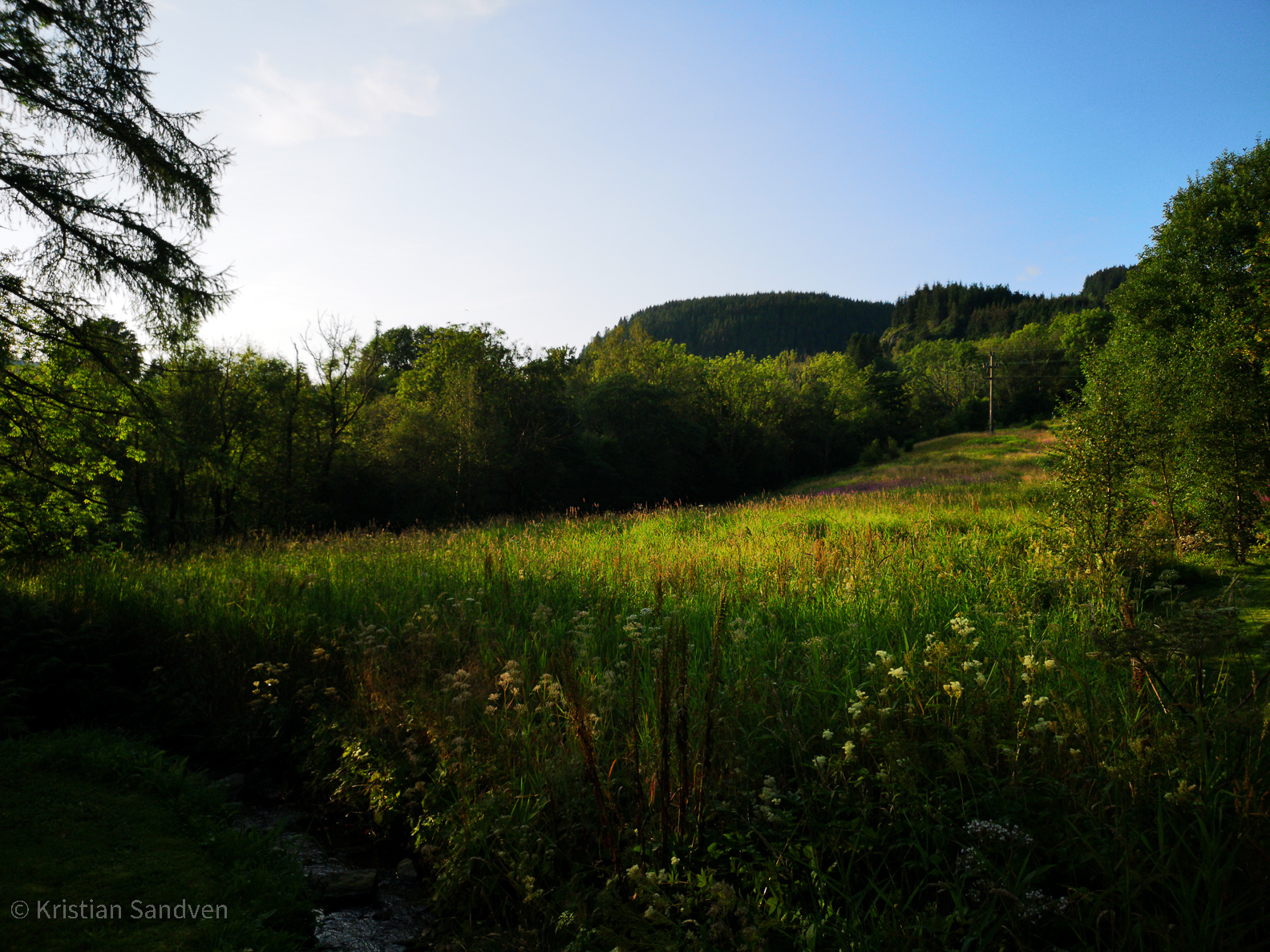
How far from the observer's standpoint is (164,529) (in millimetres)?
17344

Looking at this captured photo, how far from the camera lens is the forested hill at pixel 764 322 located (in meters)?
151

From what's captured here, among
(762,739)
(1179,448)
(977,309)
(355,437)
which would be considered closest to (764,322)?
(977,309)

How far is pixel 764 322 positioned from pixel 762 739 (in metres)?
167

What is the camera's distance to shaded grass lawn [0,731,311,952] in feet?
8.91

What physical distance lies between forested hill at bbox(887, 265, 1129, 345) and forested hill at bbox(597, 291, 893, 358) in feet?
43.8

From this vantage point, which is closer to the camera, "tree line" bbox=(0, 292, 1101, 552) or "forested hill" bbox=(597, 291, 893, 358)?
"tree line" bbox=(0, 292, 1101, 552)

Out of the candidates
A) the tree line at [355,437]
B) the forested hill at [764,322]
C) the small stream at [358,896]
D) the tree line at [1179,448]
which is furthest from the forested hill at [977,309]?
the small stream at [358,896]

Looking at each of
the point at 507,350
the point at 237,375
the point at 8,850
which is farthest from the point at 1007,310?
the point at 8,850

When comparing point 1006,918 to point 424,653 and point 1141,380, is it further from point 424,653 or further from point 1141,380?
point 1141,380

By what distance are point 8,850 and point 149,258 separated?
654cm

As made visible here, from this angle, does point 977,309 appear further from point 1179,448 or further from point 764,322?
point 1179,448

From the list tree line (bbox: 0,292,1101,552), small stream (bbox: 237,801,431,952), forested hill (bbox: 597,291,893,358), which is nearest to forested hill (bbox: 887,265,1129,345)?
forested hill (bbox: 597,291,893,358)

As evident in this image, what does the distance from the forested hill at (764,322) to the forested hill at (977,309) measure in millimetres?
13361

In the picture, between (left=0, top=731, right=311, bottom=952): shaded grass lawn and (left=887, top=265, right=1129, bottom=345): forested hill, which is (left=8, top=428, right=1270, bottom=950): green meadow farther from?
(left=887, top=265, right=1129, bottom=345): forested hill
